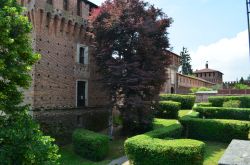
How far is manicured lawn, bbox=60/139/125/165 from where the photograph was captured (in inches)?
693

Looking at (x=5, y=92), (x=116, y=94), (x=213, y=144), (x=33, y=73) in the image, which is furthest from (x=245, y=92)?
(x=5, y=92)

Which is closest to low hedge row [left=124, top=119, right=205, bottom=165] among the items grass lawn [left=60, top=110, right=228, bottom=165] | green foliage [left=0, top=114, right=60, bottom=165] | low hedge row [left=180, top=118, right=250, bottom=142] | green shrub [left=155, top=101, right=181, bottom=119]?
grass lawn [left=60, top=110, right=228, bottom=165]

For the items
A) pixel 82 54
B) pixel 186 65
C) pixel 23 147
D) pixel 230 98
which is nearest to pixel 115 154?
pixel 82 54

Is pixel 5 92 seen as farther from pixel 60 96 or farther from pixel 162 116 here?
pixel 162 116

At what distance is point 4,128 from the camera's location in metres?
9.95

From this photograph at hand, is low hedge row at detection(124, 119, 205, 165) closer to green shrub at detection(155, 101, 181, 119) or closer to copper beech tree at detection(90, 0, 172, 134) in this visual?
copper beech tree at detection(90, 0, 172, 134)

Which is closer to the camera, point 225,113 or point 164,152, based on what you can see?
point 164,152

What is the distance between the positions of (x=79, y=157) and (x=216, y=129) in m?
9.29

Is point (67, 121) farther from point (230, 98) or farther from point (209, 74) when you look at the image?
point (209, 74)

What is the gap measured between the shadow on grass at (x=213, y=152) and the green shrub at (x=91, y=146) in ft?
19.5

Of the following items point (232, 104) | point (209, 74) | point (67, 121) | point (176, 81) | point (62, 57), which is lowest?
point (67, 121)

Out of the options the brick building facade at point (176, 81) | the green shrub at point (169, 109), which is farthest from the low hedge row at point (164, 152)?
the brick building facade at point (176, 81)

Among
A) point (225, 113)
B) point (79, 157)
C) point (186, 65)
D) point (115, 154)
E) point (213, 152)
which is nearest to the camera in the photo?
point (213, 152)

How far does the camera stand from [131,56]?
2159cm
